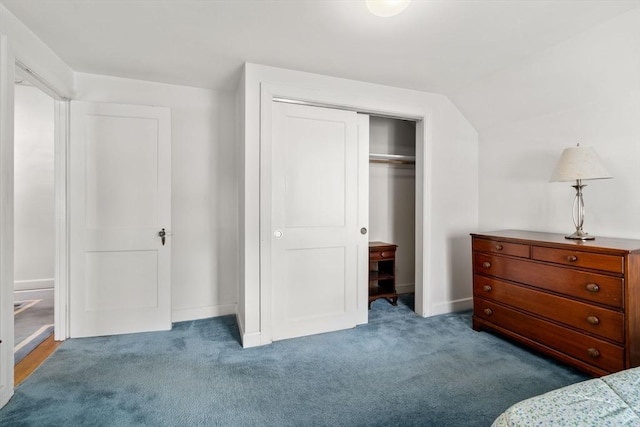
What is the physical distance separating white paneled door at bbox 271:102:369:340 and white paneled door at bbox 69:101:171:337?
1.13 meters

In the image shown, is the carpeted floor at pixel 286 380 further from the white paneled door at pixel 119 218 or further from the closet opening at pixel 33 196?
the closet opening at pixel 33 196

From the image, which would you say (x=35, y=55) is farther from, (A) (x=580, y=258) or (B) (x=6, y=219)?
(A) (x=580, y=258)

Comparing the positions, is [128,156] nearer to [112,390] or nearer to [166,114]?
[166,114]

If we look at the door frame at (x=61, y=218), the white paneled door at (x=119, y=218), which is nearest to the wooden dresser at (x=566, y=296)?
the white paneled door at (x=119, y=218)

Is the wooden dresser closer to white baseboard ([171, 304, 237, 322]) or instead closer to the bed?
the bed

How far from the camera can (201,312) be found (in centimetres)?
324

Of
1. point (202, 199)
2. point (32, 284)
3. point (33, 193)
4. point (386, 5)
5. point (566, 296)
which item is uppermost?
point (386, 5)

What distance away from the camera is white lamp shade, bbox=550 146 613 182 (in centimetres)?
215

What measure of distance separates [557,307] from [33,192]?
6028mm

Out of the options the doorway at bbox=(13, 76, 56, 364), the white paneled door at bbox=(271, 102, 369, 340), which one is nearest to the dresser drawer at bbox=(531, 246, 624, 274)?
the white paneled door at bbox=(271, 102, 369, 340)

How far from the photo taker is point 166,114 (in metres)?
2.93

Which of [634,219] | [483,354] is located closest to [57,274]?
[483,354]

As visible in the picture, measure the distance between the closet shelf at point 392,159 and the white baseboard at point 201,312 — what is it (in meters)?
2.40

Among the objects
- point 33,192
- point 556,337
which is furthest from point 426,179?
point 33,192
